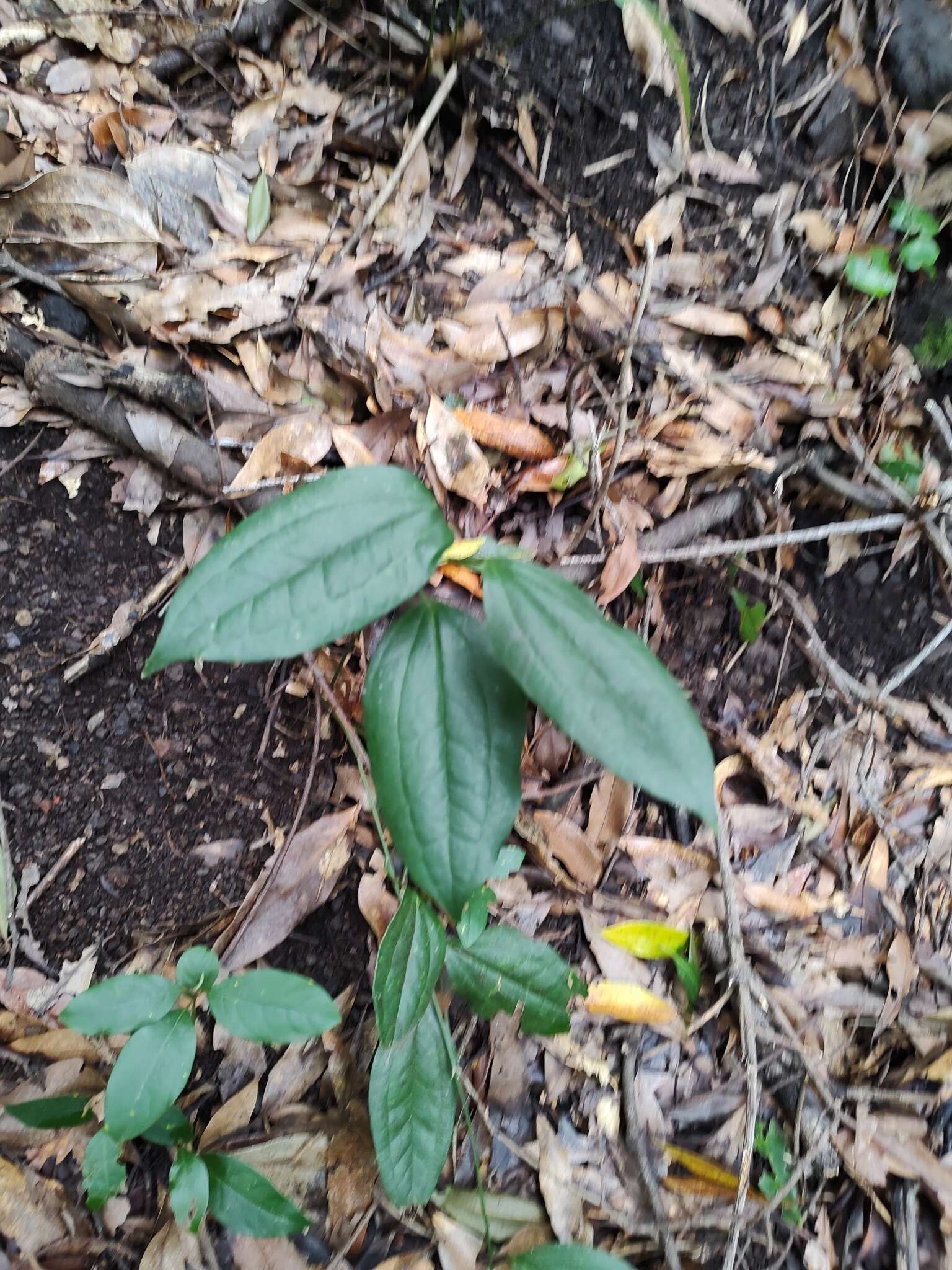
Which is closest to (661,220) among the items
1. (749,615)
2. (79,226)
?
(749,615)

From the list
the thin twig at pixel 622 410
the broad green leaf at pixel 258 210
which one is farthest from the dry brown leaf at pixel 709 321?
the broad green leaf at pixel 258 210

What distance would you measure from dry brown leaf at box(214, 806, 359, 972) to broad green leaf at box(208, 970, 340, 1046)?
19 cm

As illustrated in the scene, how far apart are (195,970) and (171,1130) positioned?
0.85 feet

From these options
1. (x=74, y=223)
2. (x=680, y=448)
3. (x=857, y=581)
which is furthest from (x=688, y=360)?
(x=74, y=223)

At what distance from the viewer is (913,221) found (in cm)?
163

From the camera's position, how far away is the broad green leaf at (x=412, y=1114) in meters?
0.99

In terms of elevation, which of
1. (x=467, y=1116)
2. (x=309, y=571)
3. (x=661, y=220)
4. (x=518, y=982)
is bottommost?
(x=467, y=1116)

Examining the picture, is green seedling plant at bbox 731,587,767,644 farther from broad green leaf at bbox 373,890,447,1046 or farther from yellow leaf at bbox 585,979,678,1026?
broad green leaf at bbox 373,890,447,1046

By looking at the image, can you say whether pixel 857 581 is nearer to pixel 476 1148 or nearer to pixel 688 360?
pixel 688 360

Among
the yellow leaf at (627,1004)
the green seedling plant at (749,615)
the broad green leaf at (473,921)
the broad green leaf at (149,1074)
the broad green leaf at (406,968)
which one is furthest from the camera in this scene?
the green seedling plant at (749,615)

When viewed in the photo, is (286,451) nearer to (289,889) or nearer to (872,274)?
(289,889)

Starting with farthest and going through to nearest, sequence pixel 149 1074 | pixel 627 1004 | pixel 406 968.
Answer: pixel 627 1004 < pixel 406 968 < pixel 149 1074

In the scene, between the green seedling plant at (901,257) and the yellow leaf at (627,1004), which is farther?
the green seedling plant at (901,257)

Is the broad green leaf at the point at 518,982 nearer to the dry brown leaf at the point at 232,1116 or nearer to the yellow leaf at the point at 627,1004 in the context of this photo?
the yellow leaf at the point at 627,1004
